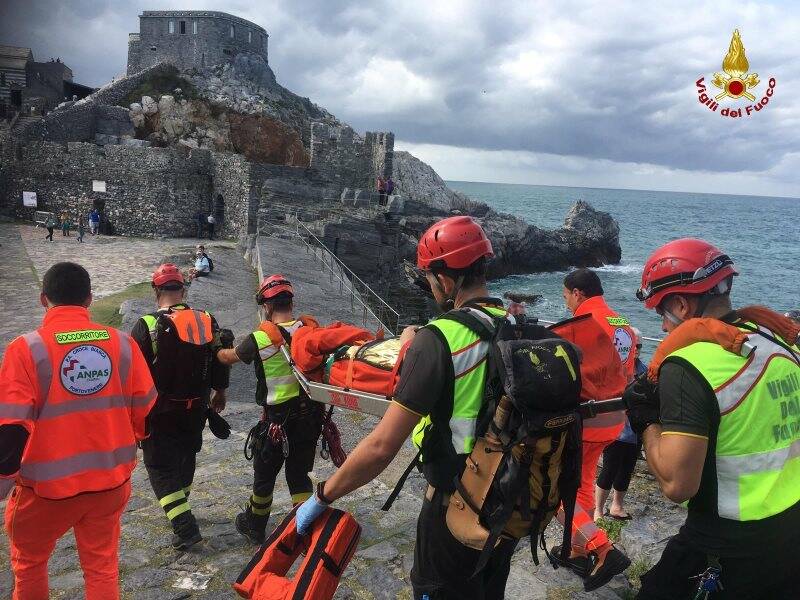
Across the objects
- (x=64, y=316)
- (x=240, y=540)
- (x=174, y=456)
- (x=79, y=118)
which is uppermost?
(x=79, y=118)

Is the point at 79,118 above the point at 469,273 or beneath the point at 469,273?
above

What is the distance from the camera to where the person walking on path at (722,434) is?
7.43 feet

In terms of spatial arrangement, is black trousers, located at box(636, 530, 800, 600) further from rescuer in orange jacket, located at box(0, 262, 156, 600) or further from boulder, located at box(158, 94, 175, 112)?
boulder, located at box(158, 94, 175, 112)

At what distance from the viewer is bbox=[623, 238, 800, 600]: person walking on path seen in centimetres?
226

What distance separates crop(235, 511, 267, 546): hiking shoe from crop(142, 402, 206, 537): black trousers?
342mm

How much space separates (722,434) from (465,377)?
3.27ft

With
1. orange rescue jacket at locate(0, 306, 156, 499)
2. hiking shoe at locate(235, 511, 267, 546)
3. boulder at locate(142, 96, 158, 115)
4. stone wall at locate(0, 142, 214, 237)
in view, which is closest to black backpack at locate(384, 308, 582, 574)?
orange rescue jacket at locate(0, 306, 156, 499)

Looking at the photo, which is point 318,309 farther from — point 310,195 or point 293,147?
point 293,147

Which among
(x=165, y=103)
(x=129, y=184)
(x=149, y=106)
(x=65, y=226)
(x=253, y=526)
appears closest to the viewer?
(x=253, y=526)

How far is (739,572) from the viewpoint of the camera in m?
2.42

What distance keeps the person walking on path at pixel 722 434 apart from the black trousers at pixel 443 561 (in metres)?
0.75

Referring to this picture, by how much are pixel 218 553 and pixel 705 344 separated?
3634 millimetres

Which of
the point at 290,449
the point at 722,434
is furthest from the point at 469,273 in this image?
the point at 290,449

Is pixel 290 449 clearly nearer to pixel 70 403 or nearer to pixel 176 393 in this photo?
pixel 176 393
